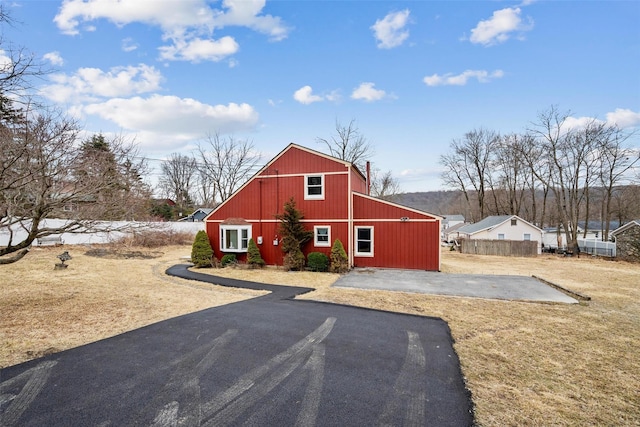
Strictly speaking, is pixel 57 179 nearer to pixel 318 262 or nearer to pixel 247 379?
pixel 247 379

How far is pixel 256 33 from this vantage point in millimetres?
15070

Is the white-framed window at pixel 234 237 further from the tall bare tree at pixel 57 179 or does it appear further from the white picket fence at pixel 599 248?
the white picket fence at pixel 599 248

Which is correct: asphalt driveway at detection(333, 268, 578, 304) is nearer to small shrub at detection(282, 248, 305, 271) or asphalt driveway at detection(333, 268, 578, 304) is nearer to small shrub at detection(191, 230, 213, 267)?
small shrub at detection(282, 248, 305, 271)

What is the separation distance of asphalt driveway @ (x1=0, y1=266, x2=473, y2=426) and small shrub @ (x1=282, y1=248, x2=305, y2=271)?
844 cm

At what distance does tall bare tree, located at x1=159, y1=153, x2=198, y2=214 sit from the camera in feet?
147

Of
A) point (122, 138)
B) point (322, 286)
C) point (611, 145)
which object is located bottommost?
point (322, 286)

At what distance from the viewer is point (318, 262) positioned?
49.3 ft

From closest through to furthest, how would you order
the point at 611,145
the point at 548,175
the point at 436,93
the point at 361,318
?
the point at 361,318, the point at 436,93, the point at 611,145, the point at 548,175

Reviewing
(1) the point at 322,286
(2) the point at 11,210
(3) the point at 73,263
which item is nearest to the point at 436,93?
(1) the point at 322,286

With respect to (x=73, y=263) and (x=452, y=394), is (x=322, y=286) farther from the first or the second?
(x=73, y=263)

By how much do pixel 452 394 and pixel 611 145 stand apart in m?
36.4

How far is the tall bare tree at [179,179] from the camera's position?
4491 cm

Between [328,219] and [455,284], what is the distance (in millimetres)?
6783

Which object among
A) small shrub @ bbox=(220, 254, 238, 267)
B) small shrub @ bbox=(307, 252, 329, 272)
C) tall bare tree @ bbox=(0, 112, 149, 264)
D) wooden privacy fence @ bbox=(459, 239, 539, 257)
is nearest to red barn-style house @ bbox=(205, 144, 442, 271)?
small shrub @ bbox=(220, 254, 238, 267)
